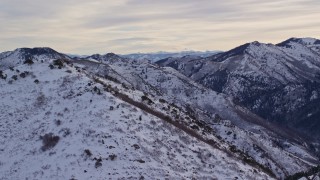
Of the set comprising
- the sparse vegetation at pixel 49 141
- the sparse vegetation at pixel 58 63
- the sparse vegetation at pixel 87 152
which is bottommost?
the sparse vegetation at pixel 87 152

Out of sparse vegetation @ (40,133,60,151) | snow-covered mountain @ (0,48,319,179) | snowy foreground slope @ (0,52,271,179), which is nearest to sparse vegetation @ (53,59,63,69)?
snow-covered mountain @ (0,48,319,179)

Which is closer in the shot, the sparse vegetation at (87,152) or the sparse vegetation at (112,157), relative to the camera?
the sparse vegetation at (112,157)

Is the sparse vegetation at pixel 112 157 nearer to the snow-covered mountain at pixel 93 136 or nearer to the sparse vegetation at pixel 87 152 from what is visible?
the snow-covered mountain at pixel 93 136

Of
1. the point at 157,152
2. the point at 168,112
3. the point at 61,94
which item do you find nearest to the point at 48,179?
the point at 157,152

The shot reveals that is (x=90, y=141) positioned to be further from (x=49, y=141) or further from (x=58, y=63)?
(x=58, y=63)

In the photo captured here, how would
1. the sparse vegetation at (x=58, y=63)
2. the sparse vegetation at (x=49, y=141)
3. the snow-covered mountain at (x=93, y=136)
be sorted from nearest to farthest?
the snow-covered mountain at (x=93, y=136) → the sparse vegetation at (x=49, y=141) → the sparse vegetation at (x=58, y=63)

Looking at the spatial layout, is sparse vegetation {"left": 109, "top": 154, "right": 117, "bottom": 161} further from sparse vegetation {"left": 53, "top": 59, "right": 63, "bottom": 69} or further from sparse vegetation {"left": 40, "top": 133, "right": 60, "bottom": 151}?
sparse vegetation {"left": 53, "top": 59, "right": 63, "bottom": 69}

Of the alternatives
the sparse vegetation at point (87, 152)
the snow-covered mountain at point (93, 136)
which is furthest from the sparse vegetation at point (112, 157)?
the sparse vegetation at point (87, 152)

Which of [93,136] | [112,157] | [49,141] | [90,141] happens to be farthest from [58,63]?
[112,157]
